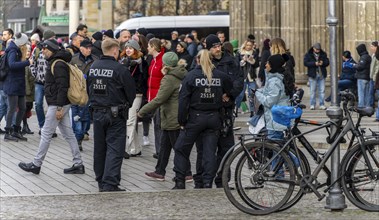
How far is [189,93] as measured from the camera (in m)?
15.1

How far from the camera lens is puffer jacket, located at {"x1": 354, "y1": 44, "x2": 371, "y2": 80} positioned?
2756cm

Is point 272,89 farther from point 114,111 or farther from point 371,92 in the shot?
point 371,92

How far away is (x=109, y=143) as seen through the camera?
15219 millimetres

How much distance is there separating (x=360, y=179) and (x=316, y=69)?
17.5m

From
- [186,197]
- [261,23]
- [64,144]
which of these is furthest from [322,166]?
[261,23]

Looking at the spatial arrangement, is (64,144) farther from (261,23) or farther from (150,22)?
(150,22)

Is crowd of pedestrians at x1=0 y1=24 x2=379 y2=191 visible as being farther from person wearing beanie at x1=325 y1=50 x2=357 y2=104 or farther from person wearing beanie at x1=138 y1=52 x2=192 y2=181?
person wearing beanie at x1=325 y1=50 x2=357 y2=104

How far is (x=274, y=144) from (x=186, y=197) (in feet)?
5.78

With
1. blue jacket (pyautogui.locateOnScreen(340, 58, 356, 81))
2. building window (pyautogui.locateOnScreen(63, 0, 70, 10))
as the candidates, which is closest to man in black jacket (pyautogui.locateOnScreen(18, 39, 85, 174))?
blue jacket (pyautogui.locateOnScreen(340, 58, 356, 81))

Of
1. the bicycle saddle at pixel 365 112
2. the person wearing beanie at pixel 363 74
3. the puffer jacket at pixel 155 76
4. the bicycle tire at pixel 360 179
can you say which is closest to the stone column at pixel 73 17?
the person wearing beanie at pixel 363 74

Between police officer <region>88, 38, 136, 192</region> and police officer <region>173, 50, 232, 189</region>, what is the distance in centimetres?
68

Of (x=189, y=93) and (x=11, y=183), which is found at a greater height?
(x=189, y=93)

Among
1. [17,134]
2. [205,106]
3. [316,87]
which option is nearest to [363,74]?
[316,87]

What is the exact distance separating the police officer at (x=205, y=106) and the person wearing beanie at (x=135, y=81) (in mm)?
4594
